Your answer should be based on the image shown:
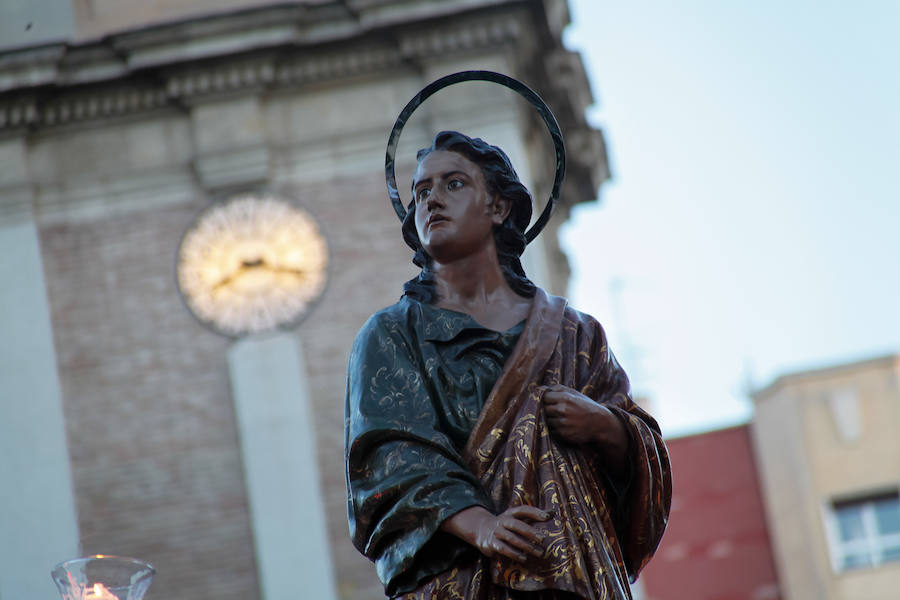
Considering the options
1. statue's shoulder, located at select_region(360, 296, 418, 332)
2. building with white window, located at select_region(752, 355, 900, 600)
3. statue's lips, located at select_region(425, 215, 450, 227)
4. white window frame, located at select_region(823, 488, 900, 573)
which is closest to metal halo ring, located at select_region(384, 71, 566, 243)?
statue's lips, located at select_region(425, 215, 450, 227)

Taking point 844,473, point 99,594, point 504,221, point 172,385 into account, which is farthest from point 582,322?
point 844,473

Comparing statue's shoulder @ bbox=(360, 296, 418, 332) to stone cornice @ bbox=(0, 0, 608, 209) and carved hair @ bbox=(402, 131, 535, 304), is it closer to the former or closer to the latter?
carved hair @ bbox=(402, 131, 535, 304)

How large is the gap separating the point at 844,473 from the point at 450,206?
78.0 feet

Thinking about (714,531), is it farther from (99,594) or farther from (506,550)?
(506,550)

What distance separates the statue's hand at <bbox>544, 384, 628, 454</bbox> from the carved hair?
495mm

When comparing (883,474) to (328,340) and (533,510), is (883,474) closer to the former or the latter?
(328,340)

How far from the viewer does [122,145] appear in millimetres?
14273

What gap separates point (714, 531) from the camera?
1073 inches

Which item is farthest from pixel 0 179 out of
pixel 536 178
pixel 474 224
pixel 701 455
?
pixel 701 455

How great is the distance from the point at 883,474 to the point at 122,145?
16.6m

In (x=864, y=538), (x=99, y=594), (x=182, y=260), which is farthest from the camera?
(x=864, y=538)

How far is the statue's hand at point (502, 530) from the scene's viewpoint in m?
3.34

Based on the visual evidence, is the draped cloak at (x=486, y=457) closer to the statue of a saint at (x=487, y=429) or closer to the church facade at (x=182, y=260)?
the statue of a saint at (x=487, y=429)

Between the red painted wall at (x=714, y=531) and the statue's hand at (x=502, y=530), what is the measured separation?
23810 mm
